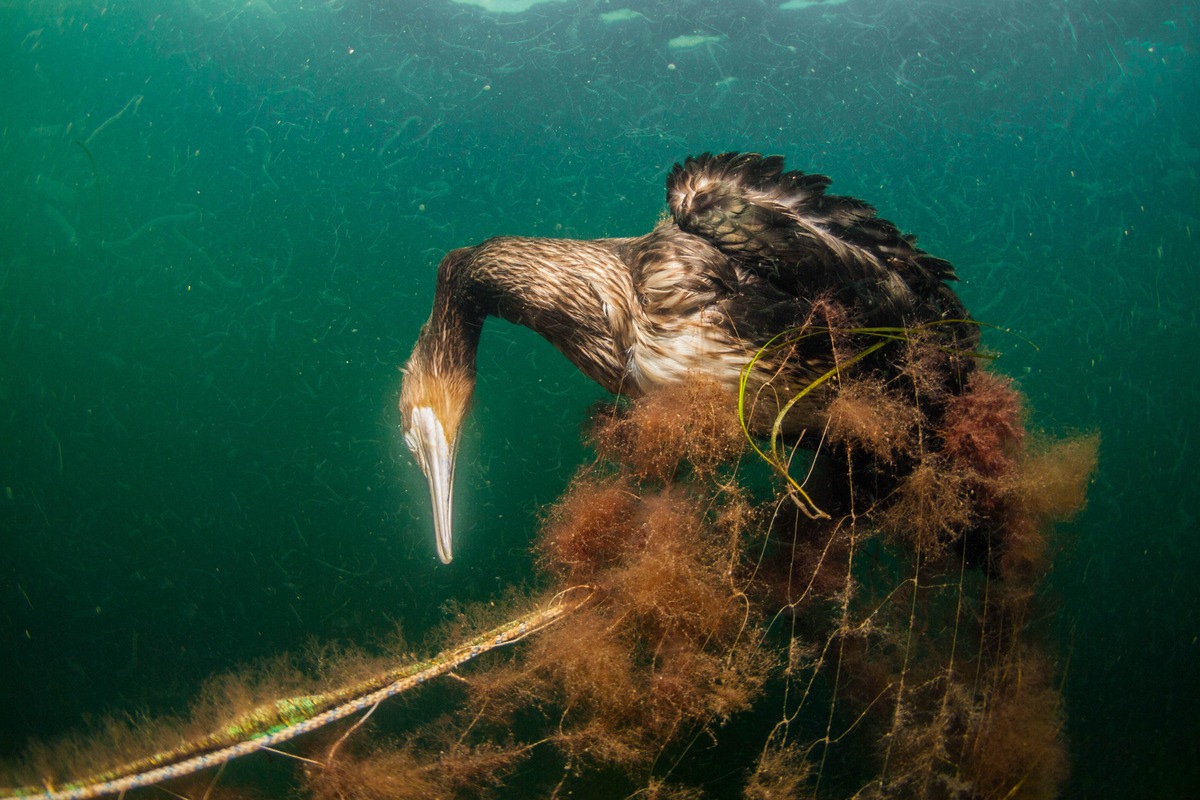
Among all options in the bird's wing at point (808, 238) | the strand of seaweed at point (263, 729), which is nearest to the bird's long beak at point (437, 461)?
the strand of seaweed at point (263, 729)

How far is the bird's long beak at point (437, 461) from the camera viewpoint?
3008mm

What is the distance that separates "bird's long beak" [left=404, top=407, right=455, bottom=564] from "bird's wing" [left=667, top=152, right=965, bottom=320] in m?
1.78

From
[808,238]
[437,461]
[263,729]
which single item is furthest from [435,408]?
[808,238]

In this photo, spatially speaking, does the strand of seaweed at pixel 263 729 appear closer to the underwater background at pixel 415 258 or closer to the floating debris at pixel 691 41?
the underwater background at pixel 415 258

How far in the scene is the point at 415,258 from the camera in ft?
19.1

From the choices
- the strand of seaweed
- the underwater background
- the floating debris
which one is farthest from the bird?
the floating debris

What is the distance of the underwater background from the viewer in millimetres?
5219

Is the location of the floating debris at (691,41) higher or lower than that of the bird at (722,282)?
higher

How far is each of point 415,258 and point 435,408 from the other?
9.41 ft

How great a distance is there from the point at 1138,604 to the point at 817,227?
6299 millimetres

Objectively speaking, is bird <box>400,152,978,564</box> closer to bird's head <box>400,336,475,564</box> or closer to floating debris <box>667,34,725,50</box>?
bird's head <box>400,336,475,564</box>

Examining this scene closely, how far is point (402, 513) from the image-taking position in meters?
5.80

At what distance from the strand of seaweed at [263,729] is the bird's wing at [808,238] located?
76.8 inches

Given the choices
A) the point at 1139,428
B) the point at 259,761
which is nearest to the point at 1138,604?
the point at 1139,428
